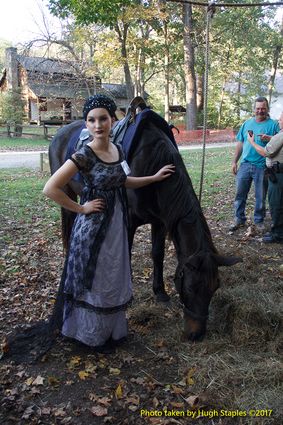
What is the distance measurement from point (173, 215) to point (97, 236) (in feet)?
2.18

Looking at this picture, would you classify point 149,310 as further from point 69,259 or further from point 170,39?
point 170,39

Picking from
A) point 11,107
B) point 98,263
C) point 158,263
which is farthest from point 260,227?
point 11,107

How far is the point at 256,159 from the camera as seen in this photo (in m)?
5.94

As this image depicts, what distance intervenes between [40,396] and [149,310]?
51.4 inches

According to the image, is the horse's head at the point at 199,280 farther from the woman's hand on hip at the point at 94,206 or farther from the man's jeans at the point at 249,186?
the man's jeans at the point at 249,186

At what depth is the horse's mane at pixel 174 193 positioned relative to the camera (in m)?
3.07

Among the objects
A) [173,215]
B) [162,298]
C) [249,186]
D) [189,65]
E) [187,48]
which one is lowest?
[162,298]

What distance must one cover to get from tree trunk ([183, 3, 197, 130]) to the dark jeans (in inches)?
717

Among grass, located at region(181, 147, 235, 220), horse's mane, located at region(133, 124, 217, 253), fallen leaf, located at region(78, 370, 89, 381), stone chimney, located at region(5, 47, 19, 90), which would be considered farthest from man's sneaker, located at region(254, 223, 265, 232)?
stone chimney, located at region(5, 47, 19, 90)

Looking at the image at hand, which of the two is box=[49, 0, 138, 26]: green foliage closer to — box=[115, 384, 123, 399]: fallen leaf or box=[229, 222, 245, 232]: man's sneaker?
box=[229, 222, 245, 232]: man's sneaker

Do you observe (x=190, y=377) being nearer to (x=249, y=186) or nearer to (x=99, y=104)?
(x=99, y=104)

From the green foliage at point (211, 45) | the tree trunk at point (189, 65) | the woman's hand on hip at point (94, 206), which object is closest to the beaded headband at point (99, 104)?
the woman's hand on hip at point (94, 206)

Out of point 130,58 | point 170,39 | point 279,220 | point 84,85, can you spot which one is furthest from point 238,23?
point 279,220

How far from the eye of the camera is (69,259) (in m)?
2.96
